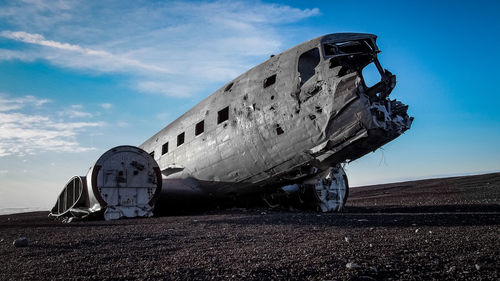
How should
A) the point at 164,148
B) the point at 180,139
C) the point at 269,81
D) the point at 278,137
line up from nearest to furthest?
the point at 278,137, the point at 269,81, the point at 180,139, the point at 164,148

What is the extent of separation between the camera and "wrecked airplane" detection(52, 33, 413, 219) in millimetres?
8133

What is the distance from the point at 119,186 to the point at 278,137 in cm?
557

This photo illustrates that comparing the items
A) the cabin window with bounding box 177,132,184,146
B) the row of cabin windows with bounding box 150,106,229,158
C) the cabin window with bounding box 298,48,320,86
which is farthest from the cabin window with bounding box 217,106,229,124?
the cabin window with bounding box 298,48,320,86

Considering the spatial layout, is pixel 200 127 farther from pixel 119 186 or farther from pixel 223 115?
pixel 119 186

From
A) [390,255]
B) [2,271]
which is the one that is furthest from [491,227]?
[2,271]

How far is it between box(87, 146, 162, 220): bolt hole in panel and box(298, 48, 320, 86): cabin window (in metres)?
5.93

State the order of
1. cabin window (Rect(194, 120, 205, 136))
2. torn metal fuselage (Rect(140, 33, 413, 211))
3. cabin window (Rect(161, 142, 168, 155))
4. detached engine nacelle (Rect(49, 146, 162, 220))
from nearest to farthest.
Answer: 1. torn metal fuselage (Rect(140, 33, 413, 211))
2. detached engine nacelle (Rect(49, 146, 162, 220))
3. cabin window (Rect(194, 120, 205, 136))
4. cabin window (Rect(161, 142, 168, 155))

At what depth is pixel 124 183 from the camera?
11078 millimetres

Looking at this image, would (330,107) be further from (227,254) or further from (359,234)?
(227,254)

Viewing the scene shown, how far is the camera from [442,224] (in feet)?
21.0

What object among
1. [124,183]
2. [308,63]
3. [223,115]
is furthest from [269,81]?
[124,183]

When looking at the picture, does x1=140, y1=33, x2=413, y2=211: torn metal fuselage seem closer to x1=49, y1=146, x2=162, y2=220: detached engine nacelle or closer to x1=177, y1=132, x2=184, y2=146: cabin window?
x1=177, y1=132, x2=184, y2=146: cabin window

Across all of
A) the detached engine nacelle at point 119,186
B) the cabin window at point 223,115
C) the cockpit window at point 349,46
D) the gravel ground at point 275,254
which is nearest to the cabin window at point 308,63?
the cockpit window at point 349,46

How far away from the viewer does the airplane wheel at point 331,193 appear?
1100cm
